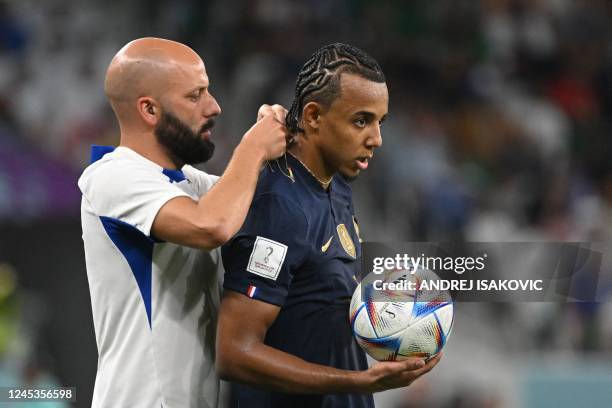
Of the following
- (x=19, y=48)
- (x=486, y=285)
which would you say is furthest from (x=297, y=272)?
(x=19, y=48)

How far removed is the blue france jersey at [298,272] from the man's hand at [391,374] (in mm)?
282

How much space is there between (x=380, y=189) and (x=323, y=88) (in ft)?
18.4

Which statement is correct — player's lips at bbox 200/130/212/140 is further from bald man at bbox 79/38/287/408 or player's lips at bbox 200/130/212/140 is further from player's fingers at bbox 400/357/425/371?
player's fingers at bbox 400/357/425/371

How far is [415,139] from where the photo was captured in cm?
1000

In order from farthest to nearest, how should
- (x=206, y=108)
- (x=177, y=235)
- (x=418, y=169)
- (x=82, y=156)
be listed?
(x=418, y=169), (x=82, y=156), (x=206, y=108), (x=177, y=235)

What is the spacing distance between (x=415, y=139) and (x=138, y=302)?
699 centimetres

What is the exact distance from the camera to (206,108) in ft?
11.5

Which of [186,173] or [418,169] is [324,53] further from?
[418,169]

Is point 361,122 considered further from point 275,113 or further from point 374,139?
point 275,113

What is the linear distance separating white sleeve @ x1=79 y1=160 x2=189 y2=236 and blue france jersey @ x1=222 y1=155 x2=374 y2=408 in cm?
29

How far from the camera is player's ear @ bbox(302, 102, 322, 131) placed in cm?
340

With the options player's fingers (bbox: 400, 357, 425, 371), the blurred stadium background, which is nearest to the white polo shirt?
player's fingers (bbox: 400, 357, 425, 371)

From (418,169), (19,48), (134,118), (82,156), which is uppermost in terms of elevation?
(19,48)

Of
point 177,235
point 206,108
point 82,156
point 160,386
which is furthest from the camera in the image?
point 82,156
